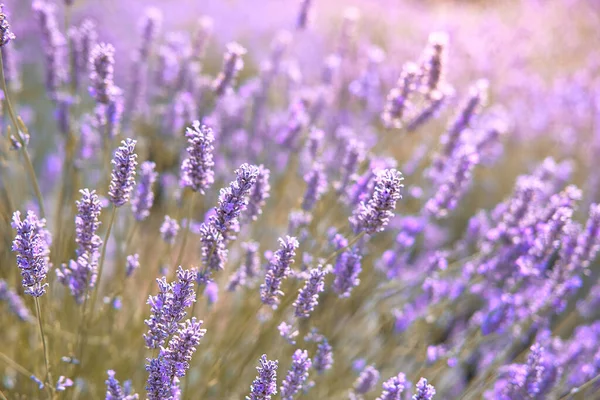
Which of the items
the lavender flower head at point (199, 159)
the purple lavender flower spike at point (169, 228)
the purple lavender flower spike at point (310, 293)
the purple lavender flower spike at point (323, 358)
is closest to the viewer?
the lavender flower head at point (199, 159)

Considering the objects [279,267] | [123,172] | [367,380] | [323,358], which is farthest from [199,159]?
[367,380]

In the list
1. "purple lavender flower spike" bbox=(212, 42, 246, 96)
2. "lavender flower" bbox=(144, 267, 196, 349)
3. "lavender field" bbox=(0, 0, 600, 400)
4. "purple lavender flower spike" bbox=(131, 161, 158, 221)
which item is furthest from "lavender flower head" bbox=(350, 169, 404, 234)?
"purple lavender flower spike" bbox=(212, 42, 246, 96)

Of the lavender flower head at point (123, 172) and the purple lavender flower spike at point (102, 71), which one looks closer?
the lavender flower head at point (123, 172)

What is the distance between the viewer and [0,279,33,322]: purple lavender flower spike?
1.93 m

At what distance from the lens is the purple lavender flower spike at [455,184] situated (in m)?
2.01

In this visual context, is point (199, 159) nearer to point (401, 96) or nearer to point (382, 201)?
point (382, 201)

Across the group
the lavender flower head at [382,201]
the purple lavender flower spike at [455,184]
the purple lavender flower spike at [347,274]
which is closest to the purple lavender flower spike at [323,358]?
the purple lavender flower spike at [347,274]

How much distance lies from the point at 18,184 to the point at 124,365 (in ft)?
3.75

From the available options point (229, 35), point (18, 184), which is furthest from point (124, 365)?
point (229, 35)

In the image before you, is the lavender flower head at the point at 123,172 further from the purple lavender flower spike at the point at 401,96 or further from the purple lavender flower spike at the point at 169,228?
the purple lavender flower spike at the point at 401,96

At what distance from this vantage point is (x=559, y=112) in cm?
501

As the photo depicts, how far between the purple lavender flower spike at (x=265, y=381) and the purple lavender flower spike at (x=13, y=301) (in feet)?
3.77

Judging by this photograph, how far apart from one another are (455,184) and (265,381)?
1179 millimetres

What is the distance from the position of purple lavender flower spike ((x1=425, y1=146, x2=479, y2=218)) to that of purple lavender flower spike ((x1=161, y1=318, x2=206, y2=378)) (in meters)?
1.22
